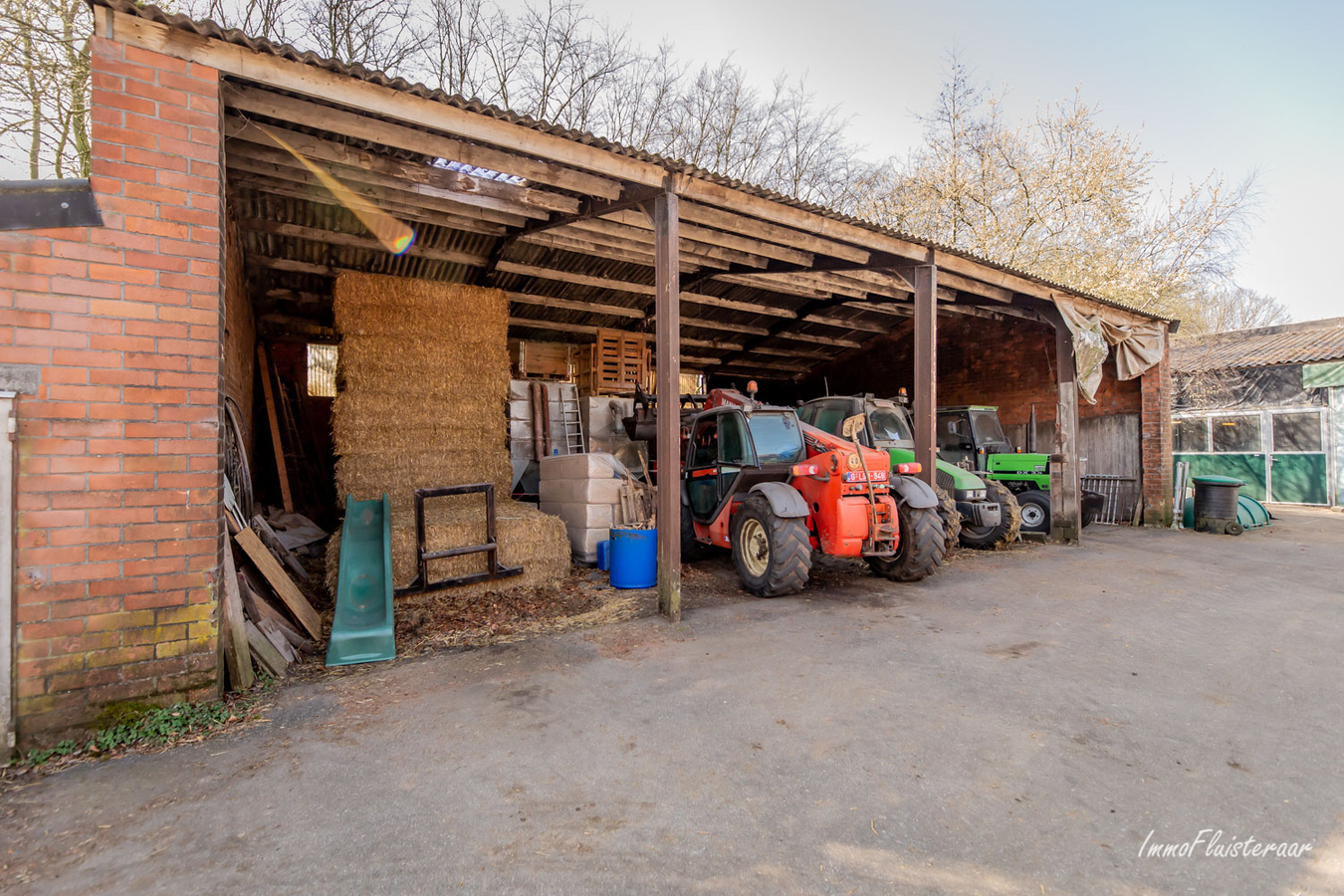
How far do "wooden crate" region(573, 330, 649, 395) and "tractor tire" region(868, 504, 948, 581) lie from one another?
5.75m

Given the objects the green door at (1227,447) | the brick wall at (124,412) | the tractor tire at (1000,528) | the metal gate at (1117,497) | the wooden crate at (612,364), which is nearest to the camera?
the brick wall at (124,412)

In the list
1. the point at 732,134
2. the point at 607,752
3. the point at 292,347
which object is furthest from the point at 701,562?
the point at 732,134

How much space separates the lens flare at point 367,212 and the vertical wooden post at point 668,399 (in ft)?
9.45

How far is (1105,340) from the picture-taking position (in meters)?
10.2

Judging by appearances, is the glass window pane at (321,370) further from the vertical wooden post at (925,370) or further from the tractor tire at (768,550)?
the vertical wooden post at (925,370)

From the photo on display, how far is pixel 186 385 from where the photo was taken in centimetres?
330

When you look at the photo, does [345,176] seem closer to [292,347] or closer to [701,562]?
[701,562]

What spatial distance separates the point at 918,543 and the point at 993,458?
4908mm

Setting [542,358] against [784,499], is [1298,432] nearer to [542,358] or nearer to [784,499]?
[784,499]

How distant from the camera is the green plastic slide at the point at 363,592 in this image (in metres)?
4.20

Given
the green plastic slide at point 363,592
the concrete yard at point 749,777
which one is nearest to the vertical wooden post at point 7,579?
the concrete yard at point 749,777

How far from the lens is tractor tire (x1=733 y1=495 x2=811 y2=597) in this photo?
563 centimetres

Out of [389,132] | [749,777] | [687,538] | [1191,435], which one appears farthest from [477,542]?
[1191,435]

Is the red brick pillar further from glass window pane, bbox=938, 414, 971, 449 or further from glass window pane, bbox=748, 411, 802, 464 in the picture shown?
glass window pane, bbox=748, 411, 802, 464
